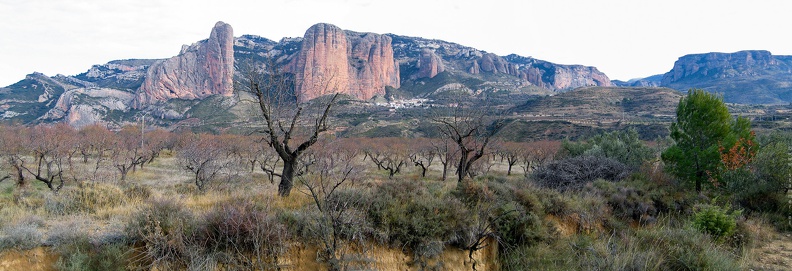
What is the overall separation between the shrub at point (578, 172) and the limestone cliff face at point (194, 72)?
122407 mm

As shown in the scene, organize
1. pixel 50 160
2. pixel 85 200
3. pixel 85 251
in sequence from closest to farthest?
pixel 85 251 → pixel 85 200 → pixel 50 160

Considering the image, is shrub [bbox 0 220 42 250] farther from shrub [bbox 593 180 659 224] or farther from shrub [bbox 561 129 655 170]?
shrub [bbox 561 129 655 170]

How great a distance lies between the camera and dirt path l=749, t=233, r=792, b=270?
7.09 metres

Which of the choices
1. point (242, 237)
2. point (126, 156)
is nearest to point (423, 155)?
point (126, 156)

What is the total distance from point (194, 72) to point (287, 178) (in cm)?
15368

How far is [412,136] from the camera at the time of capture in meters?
70.0

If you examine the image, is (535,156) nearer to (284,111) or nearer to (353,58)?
(284,111)

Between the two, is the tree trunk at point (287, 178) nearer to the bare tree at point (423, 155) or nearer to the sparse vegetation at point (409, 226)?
the sparse vegetation at point (409, 226)

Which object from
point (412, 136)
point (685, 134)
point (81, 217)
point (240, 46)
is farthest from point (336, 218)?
point (240, 46)

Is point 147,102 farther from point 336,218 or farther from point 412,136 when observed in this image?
point 336,218

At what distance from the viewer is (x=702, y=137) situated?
43.8ft

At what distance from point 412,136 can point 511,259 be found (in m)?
62.8

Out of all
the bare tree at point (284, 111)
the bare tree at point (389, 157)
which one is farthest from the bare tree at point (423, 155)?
the bare tree at point (284, 111)

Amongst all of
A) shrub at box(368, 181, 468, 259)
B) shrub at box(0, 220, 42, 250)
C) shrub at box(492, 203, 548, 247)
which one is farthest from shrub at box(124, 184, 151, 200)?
shrub at box(492, 203, 548, 247)
